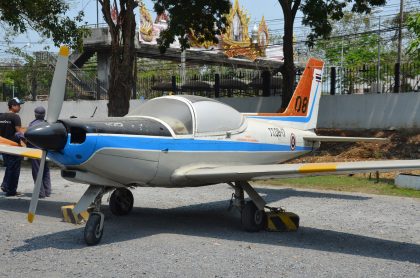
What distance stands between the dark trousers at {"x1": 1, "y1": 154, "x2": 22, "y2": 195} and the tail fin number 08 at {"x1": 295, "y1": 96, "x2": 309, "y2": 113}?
6.05 m

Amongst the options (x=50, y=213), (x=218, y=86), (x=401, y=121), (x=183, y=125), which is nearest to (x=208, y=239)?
(x=183, y=125)

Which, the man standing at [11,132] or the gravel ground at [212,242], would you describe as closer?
the gravel ground at [212,242]

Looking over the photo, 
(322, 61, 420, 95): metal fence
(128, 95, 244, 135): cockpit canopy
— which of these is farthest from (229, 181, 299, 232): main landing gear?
(322, 61, 420, 95): metal fence

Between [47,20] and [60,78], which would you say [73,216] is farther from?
[47,20]

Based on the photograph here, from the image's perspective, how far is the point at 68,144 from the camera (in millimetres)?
7496

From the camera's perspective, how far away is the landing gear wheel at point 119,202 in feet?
33.1

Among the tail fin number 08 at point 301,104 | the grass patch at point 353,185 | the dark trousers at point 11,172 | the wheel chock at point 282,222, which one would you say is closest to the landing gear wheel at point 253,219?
the wheel chock at point 282,222

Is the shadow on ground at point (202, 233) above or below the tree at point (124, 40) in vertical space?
below

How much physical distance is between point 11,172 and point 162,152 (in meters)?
5.05

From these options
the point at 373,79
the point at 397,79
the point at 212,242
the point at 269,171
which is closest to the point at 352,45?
the point at 373,79

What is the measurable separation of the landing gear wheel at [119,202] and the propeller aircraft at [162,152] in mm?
18

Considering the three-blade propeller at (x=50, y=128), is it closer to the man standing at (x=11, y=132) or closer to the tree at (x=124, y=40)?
the man standing at (x=11, y=132)

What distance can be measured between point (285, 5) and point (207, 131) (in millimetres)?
12796

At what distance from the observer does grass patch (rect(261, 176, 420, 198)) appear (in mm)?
12784
